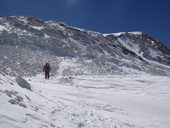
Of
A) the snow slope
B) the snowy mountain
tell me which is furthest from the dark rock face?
the snow slope

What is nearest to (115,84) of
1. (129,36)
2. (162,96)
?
(162,96)

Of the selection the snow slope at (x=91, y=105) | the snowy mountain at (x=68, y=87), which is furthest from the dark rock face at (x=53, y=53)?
the snow slope at (x=91, y=105)

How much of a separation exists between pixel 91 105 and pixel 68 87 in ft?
17.1

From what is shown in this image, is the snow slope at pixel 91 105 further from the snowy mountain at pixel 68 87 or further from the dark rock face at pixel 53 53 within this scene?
the dark rock face at pixel 53 53

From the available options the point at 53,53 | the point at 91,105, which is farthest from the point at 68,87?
the point at 53,53

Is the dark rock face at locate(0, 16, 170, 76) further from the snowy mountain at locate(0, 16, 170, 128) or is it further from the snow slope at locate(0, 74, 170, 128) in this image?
the snow slope at locate(0, 74, 170, 128)

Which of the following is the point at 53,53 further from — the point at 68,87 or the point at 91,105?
the point at 91,105

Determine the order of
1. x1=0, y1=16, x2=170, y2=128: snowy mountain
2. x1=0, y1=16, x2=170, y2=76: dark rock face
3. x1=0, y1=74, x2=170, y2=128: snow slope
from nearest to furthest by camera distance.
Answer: x1=0, y1=74, x2=170, y2=128: snow slope → x1=0, y1=16, x2=170, y2=128: snowy mountain → x1=0, y1=16, x2=170, y2=76: dark rock face

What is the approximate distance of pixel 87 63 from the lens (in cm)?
4384

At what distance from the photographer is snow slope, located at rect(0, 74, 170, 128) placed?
32.0 feet

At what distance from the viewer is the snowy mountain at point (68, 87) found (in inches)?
428

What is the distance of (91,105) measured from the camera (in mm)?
16250

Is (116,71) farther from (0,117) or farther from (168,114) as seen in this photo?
(0,117)

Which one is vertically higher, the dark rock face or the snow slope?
the dark rock face
